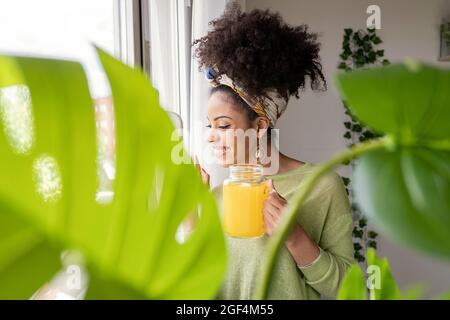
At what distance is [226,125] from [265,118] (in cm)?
9

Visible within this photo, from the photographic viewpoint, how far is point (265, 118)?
→ 3.41 feet

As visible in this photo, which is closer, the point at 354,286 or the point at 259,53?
the point at 354,286

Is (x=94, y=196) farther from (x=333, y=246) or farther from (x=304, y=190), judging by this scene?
(x=333, y=246)

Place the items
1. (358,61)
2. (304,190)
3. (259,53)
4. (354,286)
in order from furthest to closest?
(358,61) → (259,53) → (354,286) → (304,190)

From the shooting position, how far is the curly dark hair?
975 millimetres

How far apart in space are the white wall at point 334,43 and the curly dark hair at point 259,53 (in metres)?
1.23

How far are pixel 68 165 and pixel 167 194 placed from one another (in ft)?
0.13

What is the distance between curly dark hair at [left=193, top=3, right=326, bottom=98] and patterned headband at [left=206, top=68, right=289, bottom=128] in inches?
0.4

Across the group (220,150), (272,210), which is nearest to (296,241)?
(272,210)

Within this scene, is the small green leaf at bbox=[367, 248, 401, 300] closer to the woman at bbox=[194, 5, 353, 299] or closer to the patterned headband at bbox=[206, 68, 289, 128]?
the woman at bbox=[194, 5, 353, 299]

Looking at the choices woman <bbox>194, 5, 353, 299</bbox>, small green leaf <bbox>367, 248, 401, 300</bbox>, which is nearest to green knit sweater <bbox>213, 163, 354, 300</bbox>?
woman <bbox>194, 5, 353, 299</bbox>

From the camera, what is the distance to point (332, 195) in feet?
3.24
